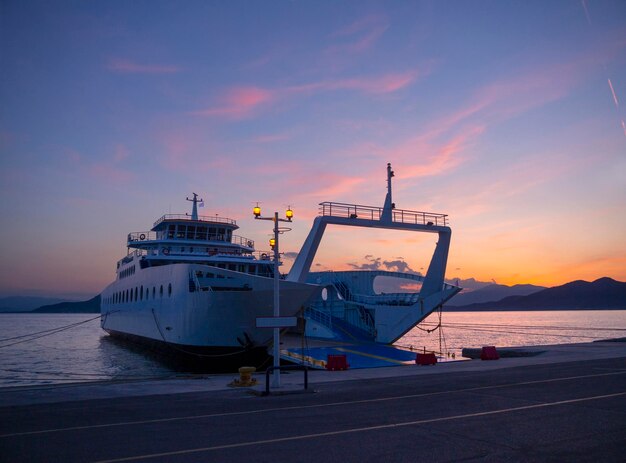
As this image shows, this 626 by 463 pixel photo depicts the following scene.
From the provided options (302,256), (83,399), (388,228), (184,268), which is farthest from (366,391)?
(184,268)

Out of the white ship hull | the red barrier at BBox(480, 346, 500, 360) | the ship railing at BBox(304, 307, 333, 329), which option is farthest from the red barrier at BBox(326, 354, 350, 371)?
the ship railing at BBox(304, 307, 333, 329)

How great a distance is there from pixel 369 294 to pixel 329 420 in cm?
2974

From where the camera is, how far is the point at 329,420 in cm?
915

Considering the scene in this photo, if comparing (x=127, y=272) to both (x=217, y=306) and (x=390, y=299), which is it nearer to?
(x=217, y=306)

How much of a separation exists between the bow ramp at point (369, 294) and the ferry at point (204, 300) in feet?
7.93

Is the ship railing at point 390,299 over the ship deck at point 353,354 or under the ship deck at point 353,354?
over

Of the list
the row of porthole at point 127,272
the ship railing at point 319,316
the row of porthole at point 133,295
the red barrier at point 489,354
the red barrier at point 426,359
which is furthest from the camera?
the row of porthole at point 127,272

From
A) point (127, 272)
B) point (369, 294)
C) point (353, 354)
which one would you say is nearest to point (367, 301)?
point (369, 294)

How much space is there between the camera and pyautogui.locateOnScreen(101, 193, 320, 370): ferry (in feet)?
77.3

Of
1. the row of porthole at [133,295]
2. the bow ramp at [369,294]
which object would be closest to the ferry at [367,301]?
the bow ramp at [369,294]

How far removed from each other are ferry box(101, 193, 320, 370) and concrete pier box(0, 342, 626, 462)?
19.2 ft

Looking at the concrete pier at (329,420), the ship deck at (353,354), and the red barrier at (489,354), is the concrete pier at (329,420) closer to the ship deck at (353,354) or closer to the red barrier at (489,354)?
the ship deck at (353,354)

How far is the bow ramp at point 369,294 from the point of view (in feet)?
78.2

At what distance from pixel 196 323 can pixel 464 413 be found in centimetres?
1749
